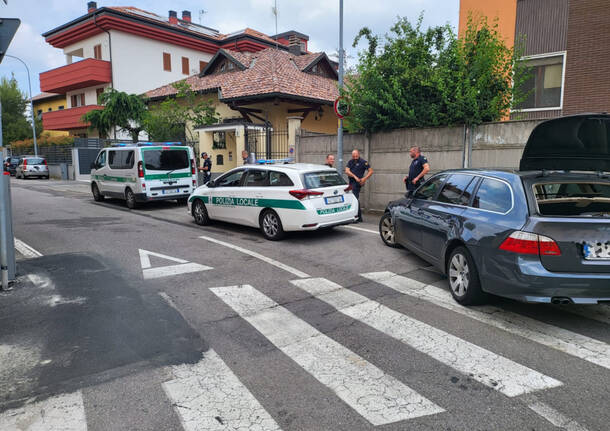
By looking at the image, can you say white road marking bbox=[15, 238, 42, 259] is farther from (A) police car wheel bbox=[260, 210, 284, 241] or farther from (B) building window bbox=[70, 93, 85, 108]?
(B) building window bbox=[70, 93, 85, 108]

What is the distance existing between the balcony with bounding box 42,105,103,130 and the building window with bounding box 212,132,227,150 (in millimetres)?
16527

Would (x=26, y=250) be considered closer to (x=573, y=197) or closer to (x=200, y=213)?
(x=200, y=213)

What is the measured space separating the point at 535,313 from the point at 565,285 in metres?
0.88

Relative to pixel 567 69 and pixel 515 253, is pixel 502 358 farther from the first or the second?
pixel 567 69

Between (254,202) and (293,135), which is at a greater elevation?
(293,135)

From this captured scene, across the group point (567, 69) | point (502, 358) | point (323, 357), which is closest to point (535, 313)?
point (502, 358)

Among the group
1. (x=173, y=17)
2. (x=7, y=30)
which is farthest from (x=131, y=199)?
(x=173, y=17)

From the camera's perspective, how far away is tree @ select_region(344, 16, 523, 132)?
1088 centimetres

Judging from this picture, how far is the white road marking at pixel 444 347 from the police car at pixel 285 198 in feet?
9.97

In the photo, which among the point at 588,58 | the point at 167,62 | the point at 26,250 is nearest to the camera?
the point at 26,250

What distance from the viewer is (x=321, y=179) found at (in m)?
9.05

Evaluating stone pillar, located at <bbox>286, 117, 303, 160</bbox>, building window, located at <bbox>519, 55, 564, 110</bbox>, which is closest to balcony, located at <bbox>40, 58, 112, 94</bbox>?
stone pillar, located at <bbox>286, 117, 303, 160</bbox>

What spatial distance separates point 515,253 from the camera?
175 inches

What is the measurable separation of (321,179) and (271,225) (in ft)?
4.51
